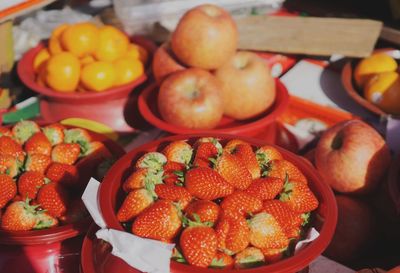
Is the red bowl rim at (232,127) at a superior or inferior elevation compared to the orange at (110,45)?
inferior

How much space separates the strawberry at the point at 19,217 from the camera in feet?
4.03

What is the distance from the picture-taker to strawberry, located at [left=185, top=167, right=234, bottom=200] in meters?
1.02

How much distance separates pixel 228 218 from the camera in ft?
3.24

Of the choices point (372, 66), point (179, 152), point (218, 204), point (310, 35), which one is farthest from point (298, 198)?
point (310, 35)

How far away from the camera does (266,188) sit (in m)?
1.07

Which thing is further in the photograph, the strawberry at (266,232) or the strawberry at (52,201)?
the strawberry at (52,201)

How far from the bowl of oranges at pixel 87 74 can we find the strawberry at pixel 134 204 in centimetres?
93

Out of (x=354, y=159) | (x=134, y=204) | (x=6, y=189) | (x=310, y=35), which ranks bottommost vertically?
(x=354, y=159)

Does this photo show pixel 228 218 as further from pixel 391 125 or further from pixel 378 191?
pixel 391 125

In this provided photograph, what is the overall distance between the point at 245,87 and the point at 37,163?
0.79 meters

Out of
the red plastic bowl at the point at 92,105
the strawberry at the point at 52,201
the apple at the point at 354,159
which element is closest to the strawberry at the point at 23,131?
the strawberry at the point at 52,201

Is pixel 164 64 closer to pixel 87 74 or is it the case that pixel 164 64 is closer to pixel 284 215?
pixel 87 74

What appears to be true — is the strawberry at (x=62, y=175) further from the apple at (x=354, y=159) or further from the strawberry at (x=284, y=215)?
the apple at (x=354, y=159)

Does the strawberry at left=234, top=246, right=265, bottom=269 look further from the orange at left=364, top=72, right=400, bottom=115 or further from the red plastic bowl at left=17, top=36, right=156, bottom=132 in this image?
the orange at left=364, top=72, right=400, bottom=115
